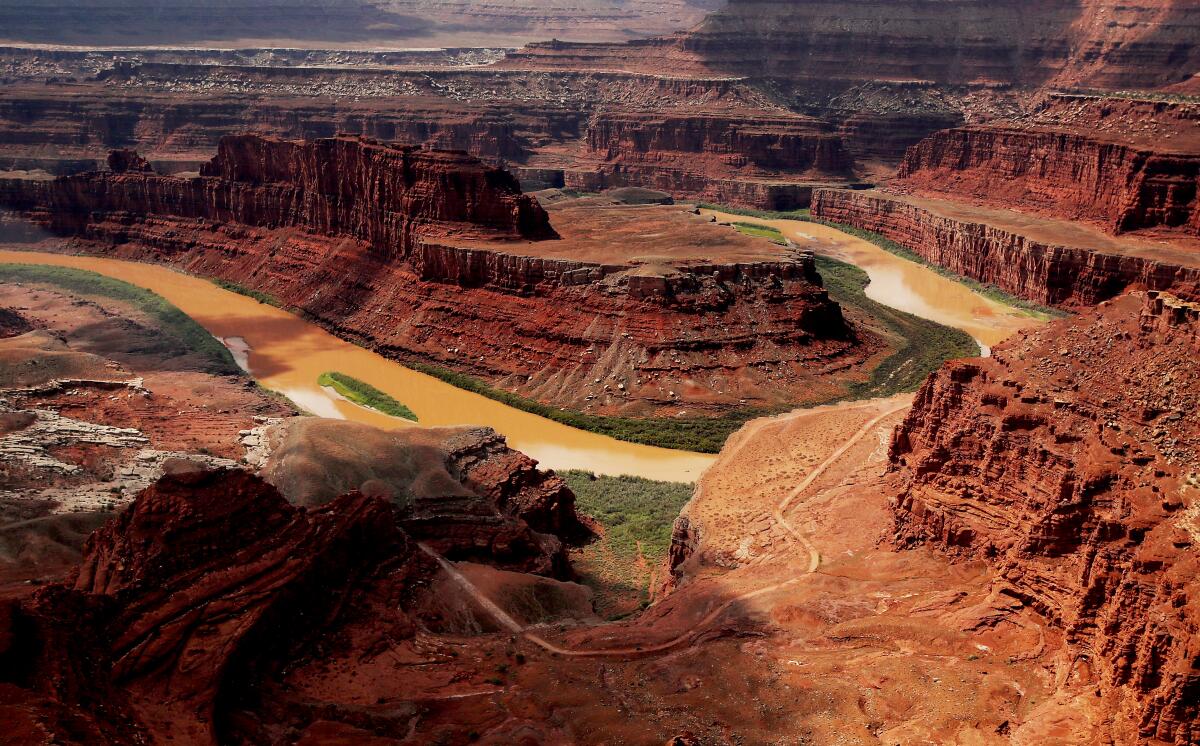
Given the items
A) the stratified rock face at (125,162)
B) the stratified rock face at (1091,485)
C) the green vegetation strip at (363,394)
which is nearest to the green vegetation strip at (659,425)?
the green vegetation strip at (363,394)

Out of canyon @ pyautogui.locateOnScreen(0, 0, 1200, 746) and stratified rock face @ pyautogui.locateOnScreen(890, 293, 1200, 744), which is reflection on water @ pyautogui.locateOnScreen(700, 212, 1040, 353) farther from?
stratified rock face @ pyautogui.locateOnScreen(890, 293, 1200, 744)

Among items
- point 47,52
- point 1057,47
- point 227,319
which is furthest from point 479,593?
point 47,52

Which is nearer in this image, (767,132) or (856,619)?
(856,619)

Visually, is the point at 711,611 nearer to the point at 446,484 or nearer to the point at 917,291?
the point at 446,484

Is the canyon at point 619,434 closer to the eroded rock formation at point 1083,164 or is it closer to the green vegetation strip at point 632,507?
the green vegetation strip at point 632,507

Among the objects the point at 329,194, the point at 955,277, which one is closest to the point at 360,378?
the point at 329,194

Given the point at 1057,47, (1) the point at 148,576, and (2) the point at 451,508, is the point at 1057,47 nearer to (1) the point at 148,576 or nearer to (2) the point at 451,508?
(2) the point at 451,508
